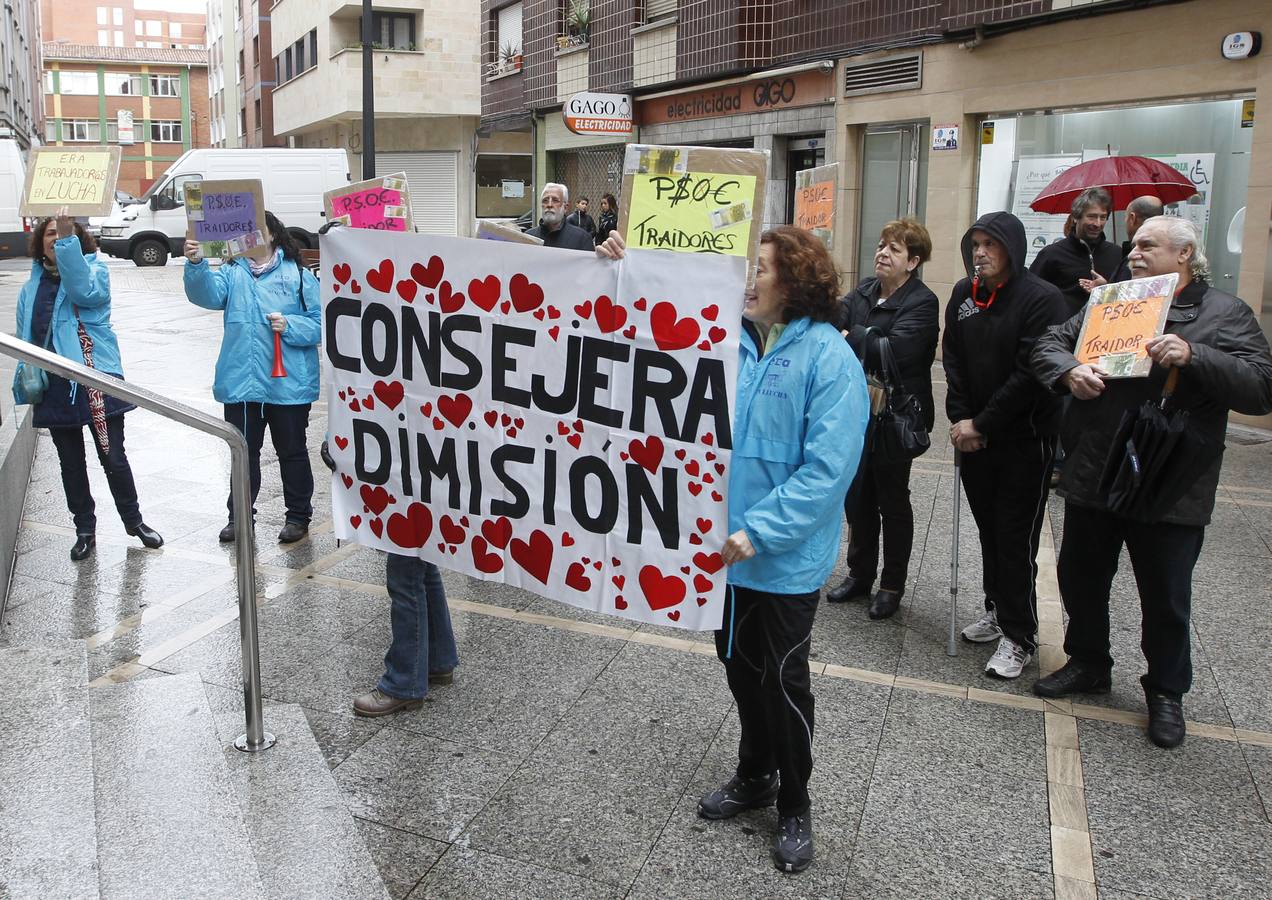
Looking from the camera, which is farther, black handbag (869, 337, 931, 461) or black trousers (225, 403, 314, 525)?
black trousers (225, 403, 314, 525)

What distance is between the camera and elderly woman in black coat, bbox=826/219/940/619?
17.4 ft

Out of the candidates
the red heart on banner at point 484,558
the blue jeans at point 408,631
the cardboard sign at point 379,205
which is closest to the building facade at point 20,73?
the cardboard sign at point 379,205

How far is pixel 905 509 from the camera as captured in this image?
561cm

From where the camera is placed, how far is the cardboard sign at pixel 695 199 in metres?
3.54

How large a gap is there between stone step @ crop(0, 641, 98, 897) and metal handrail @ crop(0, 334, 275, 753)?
20.3 inches

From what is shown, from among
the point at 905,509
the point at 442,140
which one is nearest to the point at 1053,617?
the point at 905,509

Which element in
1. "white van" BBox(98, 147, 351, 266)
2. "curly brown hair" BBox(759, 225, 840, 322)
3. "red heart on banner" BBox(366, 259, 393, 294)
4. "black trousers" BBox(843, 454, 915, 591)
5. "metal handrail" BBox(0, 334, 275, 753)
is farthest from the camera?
"white van" BBox(98, 147, 351, 266)

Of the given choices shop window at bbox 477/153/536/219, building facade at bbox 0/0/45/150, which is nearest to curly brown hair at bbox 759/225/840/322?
shop window at bbox 477/153/536/219

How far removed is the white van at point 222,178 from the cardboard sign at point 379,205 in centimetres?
2231

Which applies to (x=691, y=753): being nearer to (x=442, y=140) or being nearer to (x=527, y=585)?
(x=527, y=585)

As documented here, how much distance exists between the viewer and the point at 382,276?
13.7 feet

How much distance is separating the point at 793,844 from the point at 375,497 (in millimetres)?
1939

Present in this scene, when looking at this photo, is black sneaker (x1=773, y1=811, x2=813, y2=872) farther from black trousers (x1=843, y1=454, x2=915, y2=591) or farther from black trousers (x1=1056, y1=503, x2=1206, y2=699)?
black trousers (x1=843, y1=454, x2=915, y2=591)

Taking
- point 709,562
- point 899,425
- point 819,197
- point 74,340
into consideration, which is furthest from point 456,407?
point 74,340
